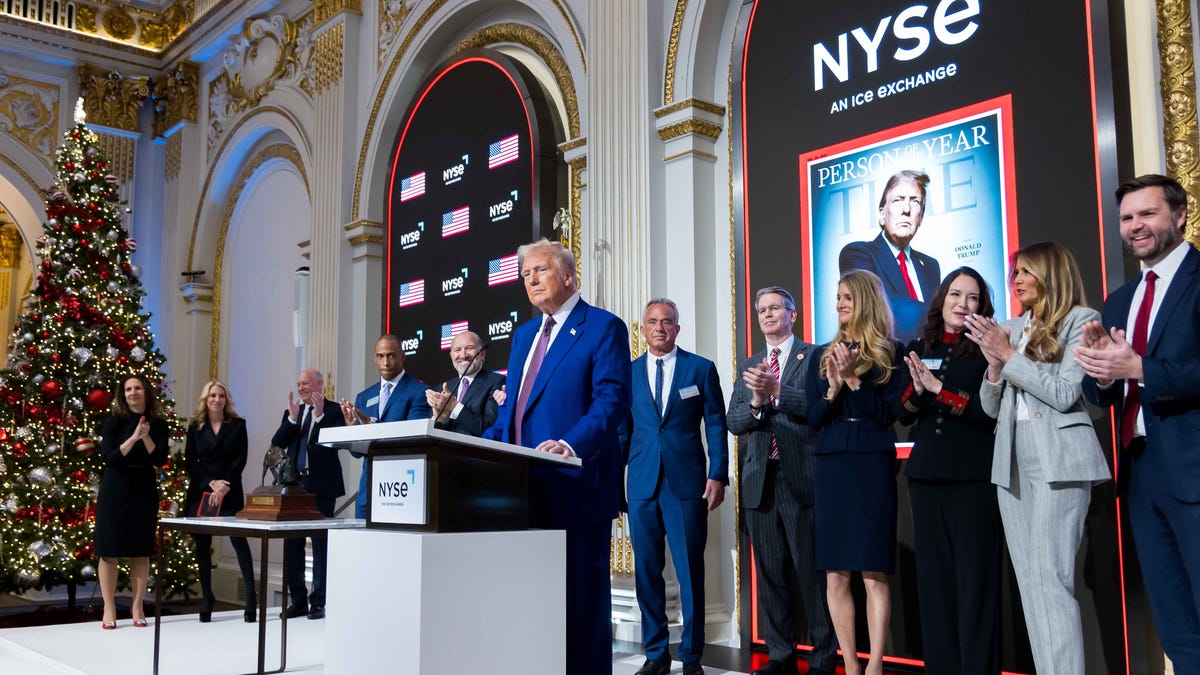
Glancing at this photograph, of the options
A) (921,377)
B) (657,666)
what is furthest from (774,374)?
(657,666)

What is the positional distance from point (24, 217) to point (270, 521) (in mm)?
8883

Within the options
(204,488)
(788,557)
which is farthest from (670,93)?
(204,488)

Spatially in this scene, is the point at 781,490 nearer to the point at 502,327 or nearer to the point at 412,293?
the point at 502,327

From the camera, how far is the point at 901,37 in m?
4.59

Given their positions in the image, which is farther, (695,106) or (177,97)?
(177,97)

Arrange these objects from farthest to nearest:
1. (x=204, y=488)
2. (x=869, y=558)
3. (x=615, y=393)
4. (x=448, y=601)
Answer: (x=204, y=488) → (x=869, y=558) → (x=615, y=393) → (x=448, y=601)

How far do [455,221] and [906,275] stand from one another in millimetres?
3670

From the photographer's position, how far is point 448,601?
2262 millimetres

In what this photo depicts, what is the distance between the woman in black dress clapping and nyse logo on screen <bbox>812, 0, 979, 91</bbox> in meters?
4.35

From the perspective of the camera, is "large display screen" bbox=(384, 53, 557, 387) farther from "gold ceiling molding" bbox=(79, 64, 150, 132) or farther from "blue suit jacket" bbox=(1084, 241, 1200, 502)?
"gold ceiling molding" bbox=(79, 64, 150, 132)

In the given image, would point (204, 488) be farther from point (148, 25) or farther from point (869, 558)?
point (148, 25)

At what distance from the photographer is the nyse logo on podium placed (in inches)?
92.7

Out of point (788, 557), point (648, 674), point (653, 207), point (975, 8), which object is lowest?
point (648, 674)

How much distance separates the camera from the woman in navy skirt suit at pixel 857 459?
3.62 metres
